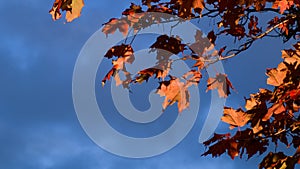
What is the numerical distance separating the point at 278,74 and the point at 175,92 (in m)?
0.89

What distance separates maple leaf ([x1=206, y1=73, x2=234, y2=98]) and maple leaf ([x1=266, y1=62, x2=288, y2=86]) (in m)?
0.70

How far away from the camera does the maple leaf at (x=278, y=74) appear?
343 centimetres

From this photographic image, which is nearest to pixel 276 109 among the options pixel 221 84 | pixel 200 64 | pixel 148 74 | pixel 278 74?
pixel 278 74

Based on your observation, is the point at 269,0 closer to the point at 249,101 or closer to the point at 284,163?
the point at 249,101

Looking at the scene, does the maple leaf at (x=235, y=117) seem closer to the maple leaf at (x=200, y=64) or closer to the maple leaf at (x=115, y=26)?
the maple leaf at (x=200, y=64)

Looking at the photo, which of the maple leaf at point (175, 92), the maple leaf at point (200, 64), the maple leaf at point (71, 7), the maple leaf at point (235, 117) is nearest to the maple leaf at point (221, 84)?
the maple leaf at point (200, 64)

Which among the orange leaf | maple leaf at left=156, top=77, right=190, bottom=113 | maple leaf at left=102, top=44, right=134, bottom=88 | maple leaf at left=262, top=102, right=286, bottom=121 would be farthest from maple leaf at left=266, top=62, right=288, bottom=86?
maple leaf at left=102, top=44, right=134, bottom=88

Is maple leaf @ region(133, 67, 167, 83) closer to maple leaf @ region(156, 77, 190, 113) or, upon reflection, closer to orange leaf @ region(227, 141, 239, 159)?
maple leaf @ region(156, 77, 190, 113)

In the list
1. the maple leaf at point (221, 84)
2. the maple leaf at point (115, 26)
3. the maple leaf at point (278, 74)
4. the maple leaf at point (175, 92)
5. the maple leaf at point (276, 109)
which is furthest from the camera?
the maple leaf at point (115, 26)

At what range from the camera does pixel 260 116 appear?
11.5ft

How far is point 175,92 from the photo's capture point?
386 cm

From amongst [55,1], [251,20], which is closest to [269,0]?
[251,20]

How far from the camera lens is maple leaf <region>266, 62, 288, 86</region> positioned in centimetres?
343

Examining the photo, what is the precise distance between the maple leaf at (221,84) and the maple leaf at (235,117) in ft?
1.64
